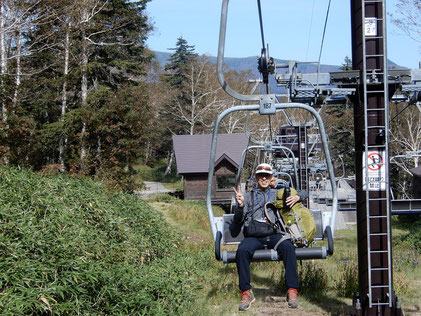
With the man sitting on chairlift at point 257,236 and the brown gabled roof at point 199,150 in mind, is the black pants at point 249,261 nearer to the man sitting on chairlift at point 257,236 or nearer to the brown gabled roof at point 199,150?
the man sitting on chairlift at point 257,236

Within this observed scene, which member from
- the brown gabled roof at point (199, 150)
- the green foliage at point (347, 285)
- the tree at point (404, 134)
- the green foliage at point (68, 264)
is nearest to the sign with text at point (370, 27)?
the green foliage at point (347, 285)

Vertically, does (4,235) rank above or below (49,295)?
above

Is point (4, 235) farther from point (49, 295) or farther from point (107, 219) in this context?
point (107, 219)

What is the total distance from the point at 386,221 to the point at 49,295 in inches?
139

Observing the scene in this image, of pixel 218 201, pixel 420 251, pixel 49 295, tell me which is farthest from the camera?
pixel 218 201

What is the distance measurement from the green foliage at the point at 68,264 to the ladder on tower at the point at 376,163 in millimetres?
2522

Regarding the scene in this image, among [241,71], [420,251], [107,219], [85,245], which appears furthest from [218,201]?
[85,245]

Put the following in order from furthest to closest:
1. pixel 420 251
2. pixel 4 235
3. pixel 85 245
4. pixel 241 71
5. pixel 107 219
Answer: pixel 241 71, pixel 420 251, pixel 107 219, pixel 85 245, pixel 4 235

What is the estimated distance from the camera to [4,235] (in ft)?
22.2

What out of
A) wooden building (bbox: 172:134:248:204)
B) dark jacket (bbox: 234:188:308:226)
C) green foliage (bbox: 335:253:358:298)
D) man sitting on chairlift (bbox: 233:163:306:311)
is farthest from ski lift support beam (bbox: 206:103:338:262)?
wooden building (bbox: 172:134:248:204)

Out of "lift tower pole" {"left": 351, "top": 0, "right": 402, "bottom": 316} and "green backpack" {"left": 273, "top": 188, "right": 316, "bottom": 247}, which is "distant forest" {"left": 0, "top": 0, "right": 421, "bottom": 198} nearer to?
"green backpack" {"left": 273, "top": 188, "right": 316, "bottom": 247}

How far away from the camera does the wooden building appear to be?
141 feet

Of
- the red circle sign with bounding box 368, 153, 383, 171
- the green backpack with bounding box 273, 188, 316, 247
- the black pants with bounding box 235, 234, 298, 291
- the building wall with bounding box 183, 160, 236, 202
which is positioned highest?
the red circle sign with bounding box 368, 153, 383, 171

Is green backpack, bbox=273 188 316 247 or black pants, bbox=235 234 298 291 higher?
green backpack, bbox=273 188 316 247
